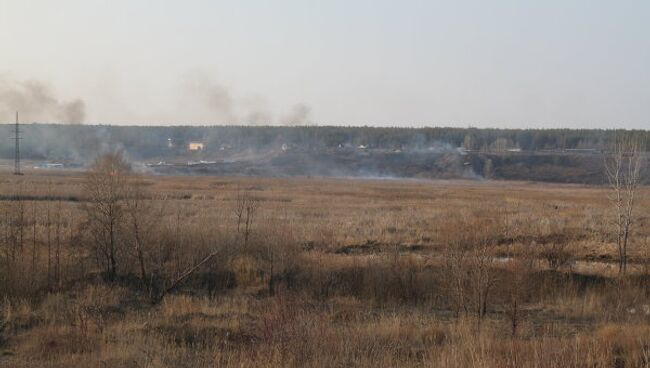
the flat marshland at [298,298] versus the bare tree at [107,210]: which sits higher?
the bare tree at [107,210]

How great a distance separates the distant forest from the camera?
126812 millimetres

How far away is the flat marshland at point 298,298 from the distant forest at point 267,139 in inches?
4311

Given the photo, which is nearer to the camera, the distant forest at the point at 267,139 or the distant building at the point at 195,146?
the distant forest at the point at 267,139

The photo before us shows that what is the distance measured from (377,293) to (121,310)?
18.8 ft

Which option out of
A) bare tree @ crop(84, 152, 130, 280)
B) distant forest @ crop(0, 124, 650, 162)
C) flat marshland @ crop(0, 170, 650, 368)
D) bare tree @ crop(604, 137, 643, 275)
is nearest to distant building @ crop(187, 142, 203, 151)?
distant forest @ crop(0, 124, 650, 162)

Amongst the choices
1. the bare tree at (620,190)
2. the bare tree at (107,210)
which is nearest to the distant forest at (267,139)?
the bare tree at (620,190)

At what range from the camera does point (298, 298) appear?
12.4 m

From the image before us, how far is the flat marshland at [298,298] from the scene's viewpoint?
8062mm

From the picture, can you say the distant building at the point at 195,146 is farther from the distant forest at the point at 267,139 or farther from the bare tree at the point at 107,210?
the bare tree at the point at 107,210

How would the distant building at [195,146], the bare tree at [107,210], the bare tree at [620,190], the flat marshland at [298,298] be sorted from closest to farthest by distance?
the flat marshland at [298,298] → the bare tree at [107,210] → the bare tree at [620,190] → the distant building at [195,146]

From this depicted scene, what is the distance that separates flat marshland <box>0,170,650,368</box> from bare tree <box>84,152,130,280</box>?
4 centimetres

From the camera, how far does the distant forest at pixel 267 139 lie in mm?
126812

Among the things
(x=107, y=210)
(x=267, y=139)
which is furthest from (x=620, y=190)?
(x=267, y=139)

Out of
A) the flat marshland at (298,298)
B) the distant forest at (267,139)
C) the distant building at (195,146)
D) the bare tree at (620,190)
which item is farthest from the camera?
the distant building at (195,146)
